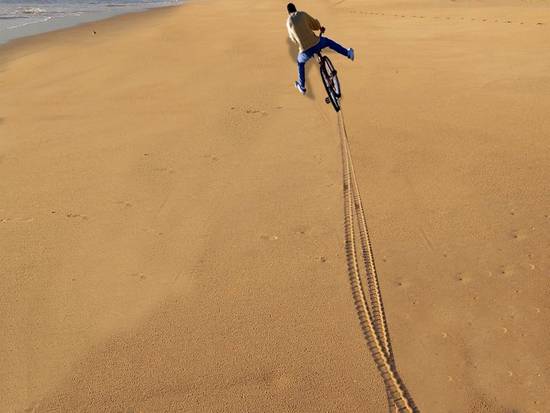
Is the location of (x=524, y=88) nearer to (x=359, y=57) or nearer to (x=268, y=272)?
(x=359, y=57)

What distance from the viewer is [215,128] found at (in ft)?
29.6

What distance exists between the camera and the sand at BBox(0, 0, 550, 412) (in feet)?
14.2

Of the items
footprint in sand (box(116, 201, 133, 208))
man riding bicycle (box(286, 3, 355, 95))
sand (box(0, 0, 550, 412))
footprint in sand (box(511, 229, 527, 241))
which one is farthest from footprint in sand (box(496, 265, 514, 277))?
man riding bicycle (box(286, 3, 355, 95))

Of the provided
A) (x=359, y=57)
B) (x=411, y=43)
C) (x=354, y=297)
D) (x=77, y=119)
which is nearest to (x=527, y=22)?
(x=411, y=43)

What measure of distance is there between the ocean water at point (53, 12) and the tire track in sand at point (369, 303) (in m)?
15.0

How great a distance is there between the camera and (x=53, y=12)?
76.2ft

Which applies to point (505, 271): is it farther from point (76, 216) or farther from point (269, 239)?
point (76, 216)

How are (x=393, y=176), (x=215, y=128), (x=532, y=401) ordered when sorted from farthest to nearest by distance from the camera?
(x=215, y=128) < (x=393, y=176) < (x=532, y=401)

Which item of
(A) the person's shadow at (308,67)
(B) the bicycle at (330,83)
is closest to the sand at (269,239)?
(A) the person's shadow at (308,67)

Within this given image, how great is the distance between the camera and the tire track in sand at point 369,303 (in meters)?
4.14

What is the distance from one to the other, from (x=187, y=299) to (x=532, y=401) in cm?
295

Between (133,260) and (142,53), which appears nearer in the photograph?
(133,260)

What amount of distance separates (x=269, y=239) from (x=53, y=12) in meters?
21.3

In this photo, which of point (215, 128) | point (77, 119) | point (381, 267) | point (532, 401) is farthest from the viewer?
point (77, 119)
